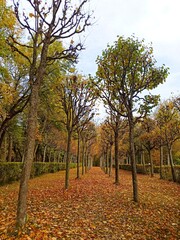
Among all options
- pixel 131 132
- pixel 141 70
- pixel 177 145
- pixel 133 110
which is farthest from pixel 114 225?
pixel 177 145

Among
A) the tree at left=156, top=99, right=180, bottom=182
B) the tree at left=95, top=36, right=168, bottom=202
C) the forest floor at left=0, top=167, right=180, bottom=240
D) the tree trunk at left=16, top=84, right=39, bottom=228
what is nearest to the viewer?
the forest floor at left=0, top=167, right=180, bottom=240

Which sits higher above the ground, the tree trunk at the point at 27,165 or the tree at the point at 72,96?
the tree at the point at 72,96

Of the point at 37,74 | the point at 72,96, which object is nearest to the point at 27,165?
the point at 37,74

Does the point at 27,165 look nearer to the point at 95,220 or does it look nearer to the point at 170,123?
the point at 95,220

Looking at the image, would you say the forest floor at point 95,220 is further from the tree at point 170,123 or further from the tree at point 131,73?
the tree at point 170,123

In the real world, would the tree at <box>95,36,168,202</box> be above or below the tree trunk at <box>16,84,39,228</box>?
above

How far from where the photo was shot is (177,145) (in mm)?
38625

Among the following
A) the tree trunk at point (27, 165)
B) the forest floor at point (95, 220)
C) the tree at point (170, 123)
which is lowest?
the forest floor at point (95, 220)

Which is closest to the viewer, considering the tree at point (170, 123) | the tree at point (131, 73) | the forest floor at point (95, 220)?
the forest floor at point (95, 220)

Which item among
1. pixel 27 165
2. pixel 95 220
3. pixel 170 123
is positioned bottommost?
pixel 95 220

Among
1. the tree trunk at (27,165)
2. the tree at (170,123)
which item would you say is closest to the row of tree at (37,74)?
the tree trunk at (27,165)

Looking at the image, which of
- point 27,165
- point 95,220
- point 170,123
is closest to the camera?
point 27,165

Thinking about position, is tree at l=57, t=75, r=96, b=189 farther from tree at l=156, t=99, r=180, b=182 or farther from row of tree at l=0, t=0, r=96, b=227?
tree at l=156, t=99, r=180, b=182

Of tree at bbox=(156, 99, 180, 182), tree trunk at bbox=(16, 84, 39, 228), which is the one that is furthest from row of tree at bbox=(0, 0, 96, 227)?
tree at bbox=(156, 99, 180, 182)
